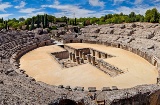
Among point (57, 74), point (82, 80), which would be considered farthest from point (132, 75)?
point (57, 74)

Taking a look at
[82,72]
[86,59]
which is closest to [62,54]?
[86,59]

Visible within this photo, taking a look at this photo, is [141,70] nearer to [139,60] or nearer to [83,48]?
[139,60]

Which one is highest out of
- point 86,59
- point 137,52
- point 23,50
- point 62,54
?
point 137,52

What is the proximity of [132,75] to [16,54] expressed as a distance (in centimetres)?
1731

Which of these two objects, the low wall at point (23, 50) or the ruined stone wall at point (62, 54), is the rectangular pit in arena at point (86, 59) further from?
the low wall at point (23, 50)

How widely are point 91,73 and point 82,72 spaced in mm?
1048

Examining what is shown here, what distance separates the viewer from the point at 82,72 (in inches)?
870

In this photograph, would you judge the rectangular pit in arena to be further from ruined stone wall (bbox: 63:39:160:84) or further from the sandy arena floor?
ruined stone wall (bbox: 63:39:160:84)

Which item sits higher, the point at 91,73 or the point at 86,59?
the point at 91,73

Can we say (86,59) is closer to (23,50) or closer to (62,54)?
(62,54)

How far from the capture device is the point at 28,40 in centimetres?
3956

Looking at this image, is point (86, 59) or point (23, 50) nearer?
point (86, 59)

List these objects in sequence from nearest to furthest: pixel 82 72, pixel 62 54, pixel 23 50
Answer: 1. pixel 82 72
2. pixel 23 50
3. pixel 62 54

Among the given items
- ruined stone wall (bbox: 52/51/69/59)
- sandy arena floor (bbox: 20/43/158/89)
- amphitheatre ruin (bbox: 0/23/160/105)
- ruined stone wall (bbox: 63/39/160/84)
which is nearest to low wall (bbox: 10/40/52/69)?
amphitheatre ruin (bbox: 0/23/160/105)
